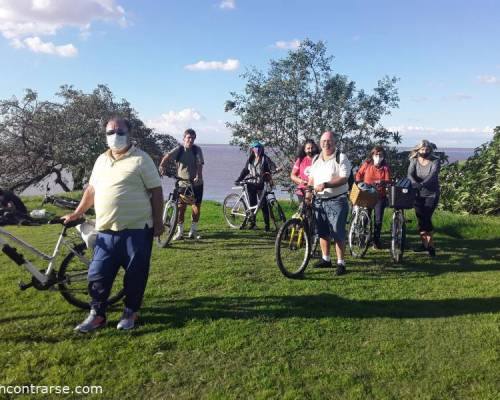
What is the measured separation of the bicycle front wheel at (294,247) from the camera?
6.05 meters

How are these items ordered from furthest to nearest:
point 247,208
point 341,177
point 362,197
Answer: point 247,208
point 362,197
point 341,177

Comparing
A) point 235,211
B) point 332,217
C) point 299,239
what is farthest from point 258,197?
point 332,217

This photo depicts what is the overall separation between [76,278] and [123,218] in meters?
1.14

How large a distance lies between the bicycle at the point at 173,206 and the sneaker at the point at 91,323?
332 centimetres

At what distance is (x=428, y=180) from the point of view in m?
7.16

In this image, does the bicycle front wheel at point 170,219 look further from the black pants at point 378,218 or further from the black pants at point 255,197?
the black pants at point 378,218

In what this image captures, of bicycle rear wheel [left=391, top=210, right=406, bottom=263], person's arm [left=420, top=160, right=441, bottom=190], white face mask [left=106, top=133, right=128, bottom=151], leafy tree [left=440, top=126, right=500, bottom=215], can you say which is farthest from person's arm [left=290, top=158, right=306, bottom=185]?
leafy tree [left=440, top=126, right=500, bottom=215]

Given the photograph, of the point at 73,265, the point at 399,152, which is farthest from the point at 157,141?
the point at 73,265

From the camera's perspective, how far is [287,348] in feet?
12.7

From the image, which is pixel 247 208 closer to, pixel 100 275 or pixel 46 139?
pixel 100 275

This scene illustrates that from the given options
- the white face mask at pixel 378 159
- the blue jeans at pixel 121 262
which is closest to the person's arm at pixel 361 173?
the white face mask at pixel 378 159

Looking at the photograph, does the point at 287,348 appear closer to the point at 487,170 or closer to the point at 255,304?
the point at 255,304

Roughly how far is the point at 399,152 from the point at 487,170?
8.04ft

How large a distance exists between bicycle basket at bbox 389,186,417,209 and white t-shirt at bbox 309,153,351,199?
1.20 metres
